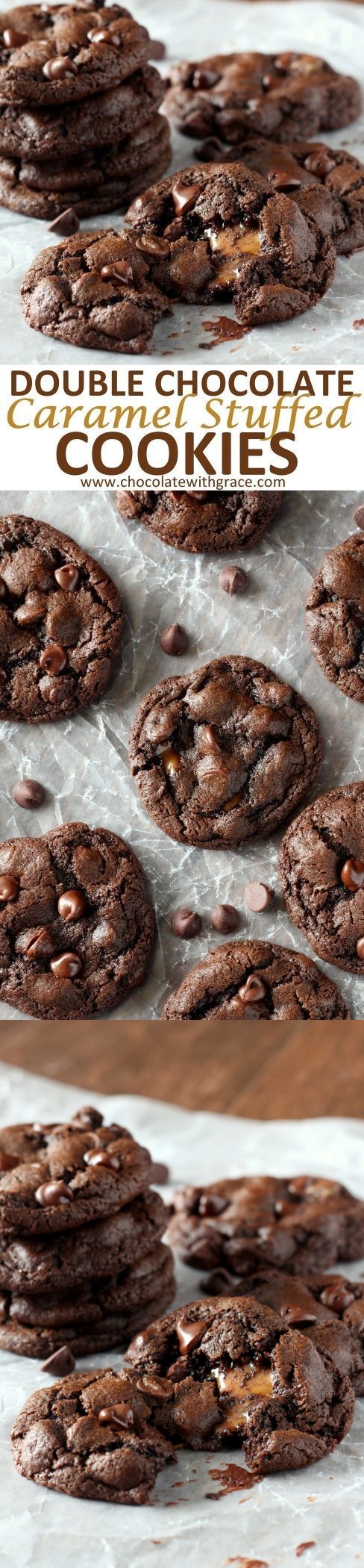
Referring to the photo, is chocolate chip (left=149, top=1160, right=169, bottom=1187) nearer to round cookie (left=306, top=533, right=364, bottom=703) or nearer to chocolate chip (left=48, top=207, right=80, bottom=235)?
round cookie (left=306, top=533, right=364, bottom=703)

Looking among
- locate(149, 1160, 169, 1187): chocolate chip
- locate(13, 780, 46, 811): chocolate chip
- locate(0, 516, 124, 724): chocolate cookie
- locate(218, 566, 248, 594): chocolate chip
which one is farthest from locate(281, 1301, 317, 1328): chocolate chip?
locate(218, 566, 248, 594): chocolate chip

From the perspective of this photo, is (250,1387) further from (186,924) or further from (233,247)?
(233,247)

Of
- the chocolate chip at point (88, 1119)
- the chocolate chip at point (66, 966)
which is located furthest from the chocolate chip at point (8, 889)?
the chocolate chip at point (88, 1119)

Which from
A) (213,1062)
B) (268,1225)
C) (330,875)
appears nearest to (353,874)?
(330,875)

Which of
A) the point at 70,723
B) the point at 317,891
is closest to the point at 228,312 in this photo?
the point at 70,723

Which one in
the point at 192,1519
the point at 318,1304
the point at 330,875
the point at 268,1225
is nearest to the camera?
the point at 192,1519

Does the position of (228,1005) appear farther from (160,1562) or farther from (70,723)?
(160,1562)

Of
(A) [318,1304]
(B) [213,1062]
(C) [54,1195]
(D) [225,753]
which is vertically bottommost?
(B) [213,1062]
